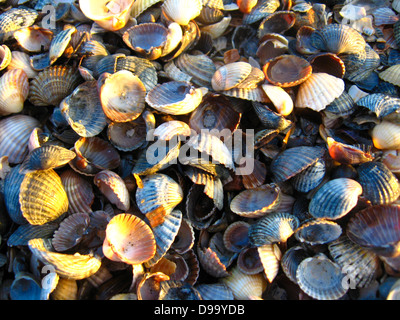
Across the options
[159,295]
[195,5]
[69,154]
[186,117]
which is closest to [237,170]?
[186,117]

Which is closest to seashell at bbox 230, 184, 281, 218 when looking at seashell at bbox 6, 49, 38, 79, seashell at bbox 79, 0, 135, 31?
seashell at bbox 79, 0, 135, 31

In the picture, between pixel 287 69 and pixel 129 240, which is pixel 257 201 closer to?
pixel 129 240

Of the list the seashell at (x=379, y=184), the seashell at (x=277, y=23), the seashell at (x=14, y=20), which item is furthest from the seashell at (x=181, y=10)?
the seashell at (x=379, y=184)

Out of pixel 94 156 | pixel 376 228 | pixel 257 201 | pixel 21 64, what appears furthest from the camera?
pixel 21 64

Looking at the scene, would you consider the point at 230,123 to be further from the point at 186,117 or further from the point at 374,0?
the point at 374,0

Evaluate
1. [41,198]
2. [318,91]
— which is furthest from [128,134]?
[318,91]

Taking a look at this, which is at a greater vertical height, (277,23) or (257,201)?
(277,23)

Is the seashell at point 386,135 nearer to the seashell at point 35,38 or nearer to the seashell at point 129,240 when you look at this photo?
the seashell at point 129,240
